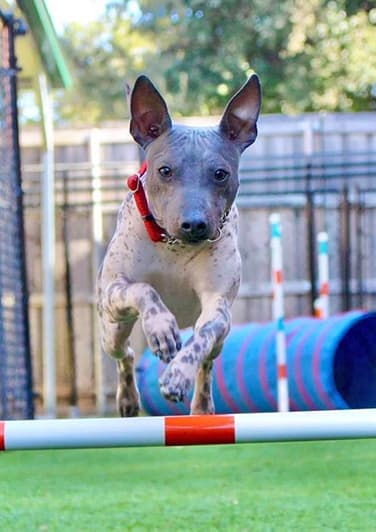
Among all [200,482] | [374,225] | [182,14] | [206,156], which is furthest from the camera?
[182,14]

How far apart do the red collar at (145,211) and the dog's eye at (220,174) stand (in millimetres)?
333

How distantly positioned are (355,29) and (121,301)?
14.7m

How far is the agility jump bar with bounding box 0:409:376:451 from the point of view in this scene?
99.0 inches

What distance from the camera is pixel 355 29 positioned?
56.6 feet

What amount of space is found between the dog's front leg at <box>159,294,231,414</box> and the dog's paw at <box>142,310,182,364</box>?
1.3 inches

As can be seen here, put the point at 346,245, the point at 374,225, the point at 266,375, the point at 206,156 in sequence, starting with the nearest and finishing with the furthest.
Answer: the point at 206,156, the point at 266,375, the point at 346,245, the point at 374,225

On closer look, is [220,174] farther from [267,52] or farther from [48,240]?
[267,52]

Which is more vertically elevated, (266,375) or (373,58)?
(373,58)

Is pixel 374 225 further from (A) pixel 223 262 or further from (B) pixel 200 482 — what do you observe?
(A) pixel 223 262

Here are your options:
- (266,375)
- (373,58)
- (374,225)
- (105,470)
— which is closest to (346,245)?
(374,225)

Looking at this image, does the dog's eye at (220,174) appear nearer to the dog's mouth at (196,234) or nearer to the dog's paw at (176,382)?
the dog's mouth at (196,234)

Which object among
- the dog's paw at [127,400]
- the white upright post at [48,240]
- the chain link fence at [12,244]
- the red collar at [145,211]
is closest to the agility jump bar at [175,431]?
the red collar at [145,211]

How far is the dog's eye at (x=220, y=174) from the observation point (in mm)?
3096

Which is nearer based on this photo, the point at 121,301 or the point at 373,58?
the point at 121,301
